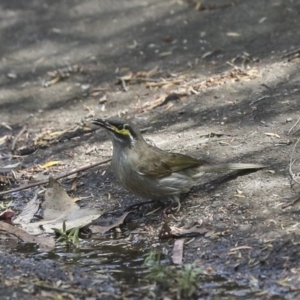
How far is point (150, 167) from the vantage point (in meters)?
7.38

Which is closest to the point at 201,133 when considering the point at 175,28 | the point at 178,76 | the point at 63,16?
the point at 178,76

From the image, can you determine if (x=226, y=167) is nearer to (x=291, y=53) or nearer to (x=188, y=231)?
(x=188, y=231)

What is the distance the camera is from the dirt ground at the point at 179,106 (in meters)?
6.33

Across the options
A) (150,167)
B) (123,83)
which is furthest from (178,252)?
(123,83)

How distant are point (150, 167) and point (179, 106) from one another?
8.73 ft

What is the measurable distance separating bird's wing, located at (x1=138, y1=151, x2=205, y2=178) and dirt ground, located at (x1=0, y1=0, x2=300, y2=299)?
13.2 inches

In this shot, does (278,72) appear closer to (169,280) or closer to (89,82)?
(89,82)

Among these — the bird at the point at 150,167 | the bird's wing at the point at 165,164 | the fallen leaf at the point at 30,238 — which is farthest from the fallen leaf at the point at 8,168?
the bird's wing at the point at 165,164

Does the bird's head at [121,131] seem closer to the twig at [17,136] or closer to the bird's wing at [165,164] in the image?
the bird's wing at [165,164]

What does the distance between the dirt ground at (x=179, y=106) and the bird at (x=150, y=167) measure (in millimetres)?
185

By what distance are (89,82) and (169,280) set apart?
625 centimetres

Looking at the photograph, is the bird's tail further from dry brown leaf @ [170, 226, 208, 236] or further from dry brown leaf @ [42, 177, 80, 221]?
dry brown leaf @ [42, 177, 80, 221]

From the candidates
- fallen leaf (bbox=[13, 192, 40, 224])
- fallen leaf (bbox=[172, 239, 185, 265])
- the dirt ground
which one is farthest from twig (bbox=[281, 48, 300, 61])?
fallen leaf (bbox=[172, 239, 185, 265])

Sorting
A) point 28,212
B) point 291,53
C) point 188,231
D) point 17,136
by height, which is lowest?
point 17,136
